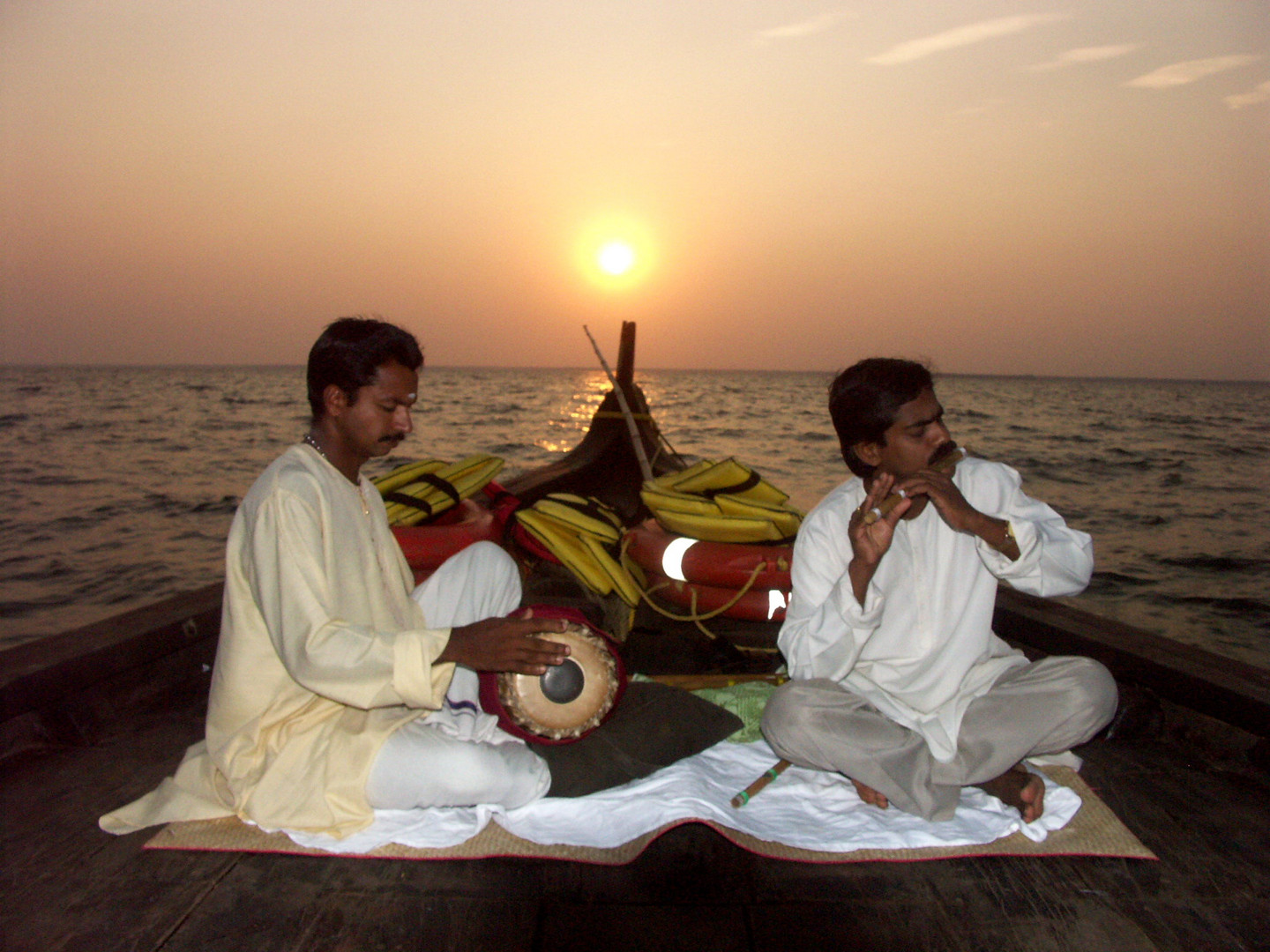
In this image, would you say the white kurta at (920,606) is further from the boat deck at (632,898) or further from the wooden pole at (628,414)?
the wooden pole at (628,414)

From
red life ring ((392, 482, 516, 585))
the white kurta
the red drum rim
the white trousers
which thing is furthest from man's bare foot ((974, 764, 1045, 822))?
red life ring ((392, 482, 516, 585))

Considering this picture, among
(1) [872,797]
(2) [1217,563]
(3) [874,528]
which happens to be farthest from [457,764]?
(2) [1217,563]

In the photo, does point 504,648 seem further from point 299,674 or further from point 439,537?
point 439,537

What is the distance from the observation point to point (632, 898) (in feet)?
6.19

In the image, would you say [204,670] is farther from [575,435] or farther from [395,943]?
[575,435]

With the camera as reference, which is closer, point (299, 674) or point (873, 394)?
point (299, 674)

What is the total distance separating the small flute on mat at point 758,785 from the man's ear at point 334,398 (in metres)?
1.51

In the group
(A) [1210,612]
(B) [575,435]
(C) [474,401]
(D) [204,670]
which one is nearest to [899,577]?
(D) [204,670]

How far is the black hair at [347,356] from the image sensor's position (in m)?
2.20

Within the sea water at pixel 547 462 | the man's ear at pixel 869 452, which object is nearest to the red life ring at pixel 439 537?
the man's ear at pixel 869 452

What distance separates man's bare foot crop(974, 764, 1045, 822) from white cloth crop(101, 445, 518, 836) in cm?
151

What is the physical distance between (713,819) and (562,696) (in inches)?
20.3

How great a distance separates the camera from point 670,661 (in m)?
3.77

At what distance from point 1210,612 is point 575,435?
17332mm
